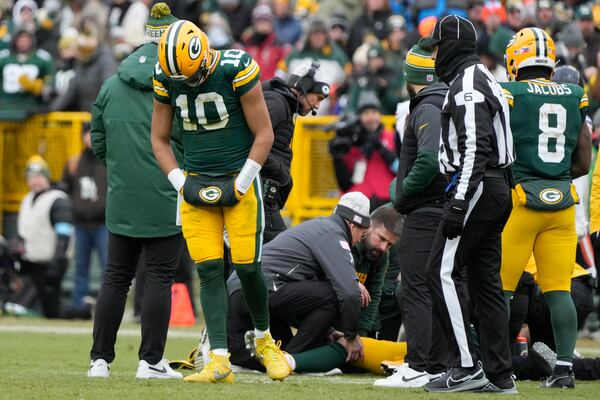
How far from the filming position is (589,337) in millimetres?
13594

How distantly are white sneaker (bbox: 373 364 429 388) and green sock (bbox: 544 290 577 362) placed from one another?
88cm

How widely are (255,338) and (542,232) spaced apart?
6.40ft

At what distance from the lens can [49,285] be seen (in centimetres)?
1580

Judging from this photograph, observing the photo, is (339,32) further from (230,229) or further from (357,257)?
(230,229)

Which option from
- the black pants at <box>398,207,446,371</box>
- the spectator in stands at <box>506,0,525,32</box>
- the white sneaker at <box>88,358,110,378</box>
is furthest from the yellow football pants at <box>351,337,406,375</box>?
the spectator in stands at <box>506,0,525,32</box>

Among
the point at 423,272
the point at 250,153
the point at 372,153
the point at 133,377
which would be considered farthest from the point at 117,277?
the point at 372,153

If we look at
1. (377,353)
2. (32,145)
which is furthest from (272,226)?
(32,145)

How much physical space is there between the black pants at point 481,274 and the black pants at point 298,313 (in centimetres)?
161

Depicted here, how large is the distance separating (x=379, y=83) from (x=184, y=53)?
27.6 feet

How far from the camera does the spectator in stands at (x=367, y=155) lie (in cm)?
1459

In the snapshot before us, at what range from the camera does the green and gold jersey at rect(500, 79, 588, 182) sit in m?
8.52

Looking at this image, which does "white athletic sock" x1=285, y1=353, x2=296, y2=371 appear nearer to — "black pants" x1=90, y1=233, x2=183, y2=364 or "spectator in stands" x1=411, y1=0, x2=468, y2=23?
"black pants" x1=90, y1=233, x2=183, y2=364

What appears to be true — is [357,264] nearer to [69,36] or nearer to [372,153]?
[372,153]

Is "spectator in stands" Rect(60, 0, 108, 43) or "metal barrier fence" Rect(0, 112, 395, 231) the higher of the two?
"spectator in stands" Rect(60, 0, 108, 43)
